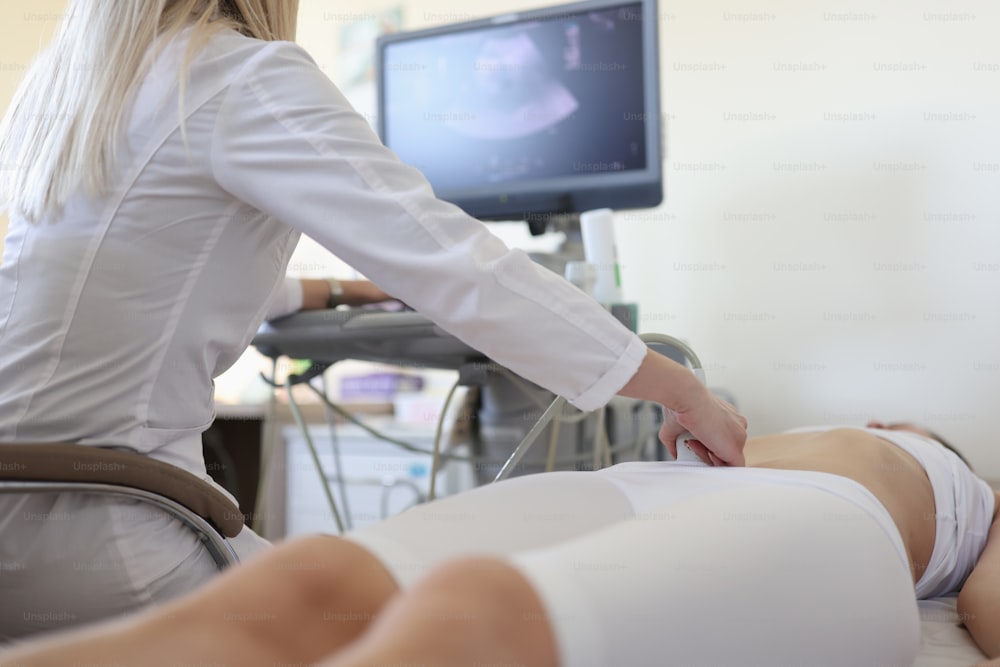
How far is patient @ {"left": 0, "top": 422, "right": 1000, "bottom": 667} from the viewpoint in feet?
1.71

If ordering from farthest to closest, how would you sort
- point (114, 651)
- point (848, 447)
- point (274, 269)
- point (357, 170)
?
point (848, 447) → point (274, 269) → point (357, 170) → point (114, 651)

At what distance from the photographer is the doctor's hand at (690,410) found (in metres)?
0.84

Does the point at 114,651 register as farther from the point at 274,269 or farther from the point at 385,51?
the point at 385,51

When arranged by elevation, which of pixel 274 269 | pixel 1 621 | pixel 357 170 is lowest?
pixel 1 621

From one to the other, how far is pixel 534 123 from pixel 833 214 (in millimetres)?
728

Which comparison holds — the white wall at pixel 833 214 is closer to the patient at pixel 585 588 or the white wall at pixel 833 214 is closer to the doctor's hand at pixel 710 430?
the patient at pixel 585 588

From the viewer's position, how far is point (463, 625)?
1.69 feet

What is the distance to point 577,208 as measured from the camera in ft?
6.31

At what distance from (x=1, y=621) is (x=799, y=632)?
0.73 m

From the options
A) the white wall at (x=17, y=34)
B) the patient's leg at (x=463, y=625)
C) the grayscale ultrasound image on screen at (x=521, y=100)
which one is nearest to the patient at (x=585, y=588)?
the patient's leg at (x=463, y=625)

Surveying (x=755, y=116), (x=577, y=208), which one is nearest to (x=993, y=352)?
Answer: (x=755, y=116)

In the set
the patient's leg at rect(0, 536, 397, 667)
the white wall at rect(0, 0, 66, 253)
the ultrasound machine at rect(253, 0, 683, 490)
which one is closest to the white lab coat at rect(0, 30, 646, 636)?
the patient's leg at rect(0, 536, 397, 667)

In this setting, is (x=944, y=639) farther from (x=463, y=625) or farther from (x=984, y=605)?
(x=463, y=625)

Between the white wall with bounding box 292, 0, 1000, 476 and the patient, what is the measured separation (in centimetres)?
102
